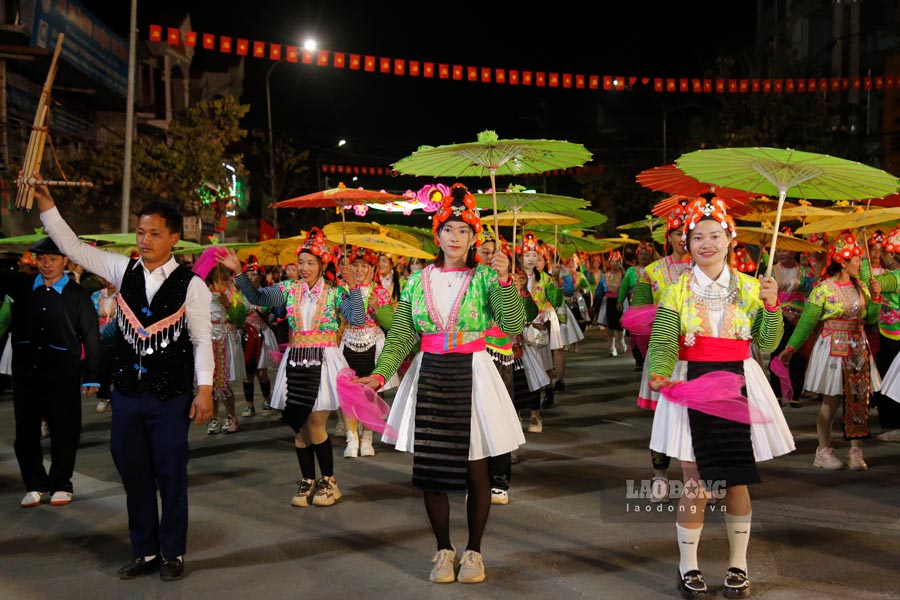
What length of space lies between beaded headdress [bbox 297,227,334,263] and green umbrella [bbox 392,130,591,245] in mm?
1101

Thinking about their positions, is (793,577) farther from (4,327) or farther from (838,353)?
(4,327)

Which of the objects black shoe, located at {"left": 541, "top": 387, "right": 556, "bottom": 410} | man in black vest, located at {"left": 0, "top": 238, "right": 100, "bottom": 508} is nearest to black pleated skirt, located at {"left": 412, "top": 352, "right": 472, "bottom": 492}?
man in black vest, located at {"left": 0, "top": 238, "right": 100, "bottom": 508}

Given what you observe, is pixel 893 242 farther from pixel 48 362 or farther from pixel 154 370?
pixel 48 362

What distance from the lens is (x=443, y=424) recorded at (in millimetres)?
5047

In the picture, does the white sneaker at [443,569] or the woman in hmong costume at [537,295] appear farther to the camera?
the woman in hmong costume at [537,295]

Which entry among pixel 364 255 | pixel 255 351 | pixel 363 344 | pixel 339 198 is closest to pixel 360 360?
pixel 363 344

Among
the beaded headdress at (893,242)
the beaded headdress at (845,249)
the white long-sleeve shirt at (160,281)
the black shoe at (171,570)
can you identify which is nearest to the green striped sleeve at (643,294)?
the beaded headdress at (845,249)

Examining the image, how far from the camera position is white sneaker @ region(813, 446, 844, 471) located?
25.5 feet

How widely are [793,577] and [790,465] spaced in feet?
10.4

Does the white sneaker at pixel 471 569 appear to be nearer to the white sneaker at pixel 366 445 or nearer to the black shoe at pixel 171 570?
the black shoe at pixel 171 570

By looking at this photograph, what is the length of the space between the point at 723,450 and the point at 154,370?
10.7 ft

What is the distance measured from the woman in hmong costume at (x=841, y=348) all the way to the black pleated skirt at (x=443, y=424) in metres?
3.68

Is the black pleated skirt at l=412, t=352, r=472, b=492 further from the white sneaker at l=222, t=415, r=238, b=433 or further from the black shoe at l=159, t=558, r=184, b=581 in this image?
the white sneaker at l=222, t=415, r=238, b=433

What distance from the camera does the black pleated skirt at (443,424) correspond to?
500 cm
